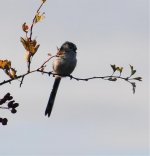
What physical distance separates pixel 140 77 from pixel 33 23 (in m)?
1.32

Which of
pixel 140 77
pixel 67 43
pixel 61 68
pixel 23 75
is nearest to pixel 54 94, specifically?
pixel 61 68

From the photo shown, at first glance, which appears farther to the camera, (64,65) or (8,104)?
(64,65)

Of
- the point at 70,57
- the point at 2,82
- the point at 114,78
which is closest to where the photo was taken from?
the point at 2,82

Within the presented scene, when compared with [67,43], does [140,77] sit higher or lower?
lower

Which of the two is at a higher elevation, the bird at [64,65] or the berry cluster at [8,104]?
the bird at [64,65]

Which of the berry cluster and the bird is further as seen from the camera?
the bird

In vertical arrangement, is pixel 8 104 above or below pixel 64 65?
below

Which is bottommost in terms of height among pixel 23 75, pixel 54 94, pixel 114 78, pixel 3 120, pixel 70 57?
pixel 3 120

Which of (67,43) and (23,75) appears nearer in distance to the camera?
(23,75)

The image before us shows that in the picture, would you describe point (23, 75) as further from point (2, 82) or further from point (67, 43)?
point (67, 43)

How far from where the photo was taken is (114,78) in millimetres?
5301

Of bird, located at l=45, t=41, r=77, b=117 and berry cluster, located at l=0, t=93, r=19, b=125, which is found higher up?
bird, located at l=45, t=41, r=77, b=117

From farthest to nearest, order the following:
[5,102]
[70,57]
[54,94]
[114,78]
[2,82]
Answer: [70,57], [54,94], [114,78], [5,102], [2,82]

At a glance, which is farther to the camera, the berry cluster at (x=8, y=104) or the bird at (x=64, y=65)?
the bird at (x=64, y=65)
